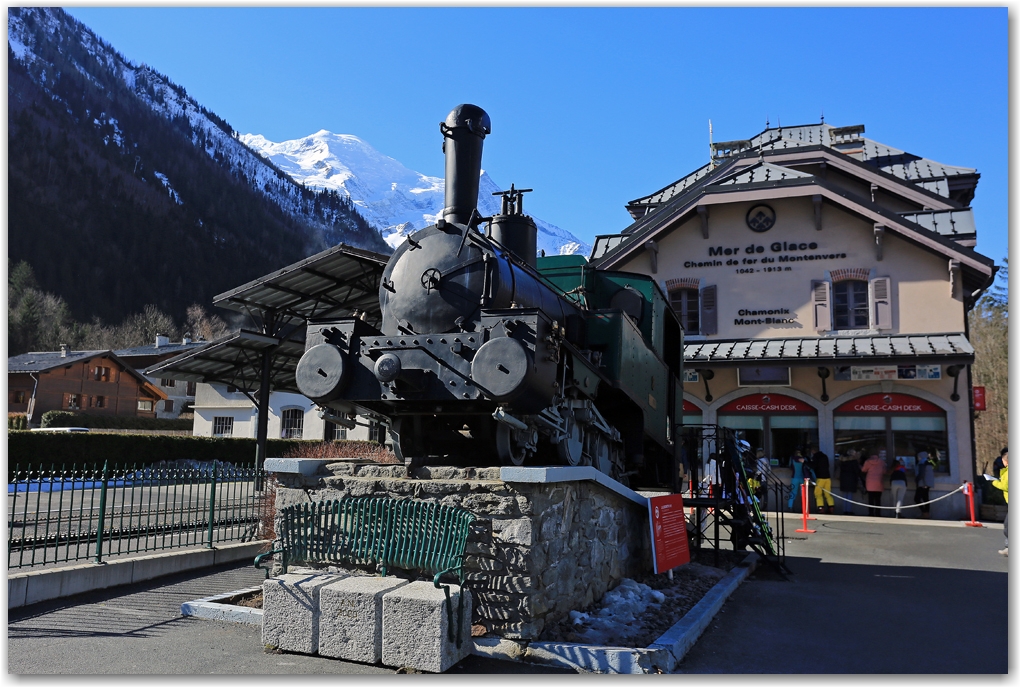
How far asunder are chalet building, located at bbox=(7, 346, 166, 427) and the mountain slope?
2871 cm

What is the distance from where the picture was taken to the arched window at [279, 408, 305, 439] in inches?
1288

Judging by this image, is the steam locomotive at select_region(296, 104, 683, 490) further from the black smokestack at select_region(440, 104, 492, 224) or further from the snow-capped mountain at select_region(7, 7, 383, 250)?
the snow-capped mountain at select_region(7, 7, 383, 250)

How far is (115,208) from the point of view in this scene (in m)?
80.6

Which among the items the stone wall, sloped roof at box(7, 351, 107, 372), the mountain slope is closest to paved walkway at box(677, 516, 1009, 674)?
the stone wall

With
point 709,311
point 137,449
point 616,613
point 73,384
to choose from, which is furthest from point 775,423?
point 73,384

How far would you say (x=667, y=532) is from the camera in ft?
28.3

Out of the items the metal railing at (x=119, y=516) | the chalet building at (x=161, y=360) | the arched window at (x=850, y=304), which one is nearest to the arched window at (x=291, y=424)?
the chalet building at (x=161, y=360)

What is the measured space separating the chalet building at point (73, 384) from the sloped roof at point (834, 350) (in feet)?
109

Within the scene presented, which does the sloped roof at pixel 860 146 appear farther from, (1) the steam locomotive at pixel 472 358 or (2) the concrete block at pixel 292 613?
(2) the concrete block at pixel 292 613

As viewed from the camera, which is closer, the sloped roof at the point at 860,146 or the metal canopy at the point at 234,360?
the metal canopy at the point at 234,360

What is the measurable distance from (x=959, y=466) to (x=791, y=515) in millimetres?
3855

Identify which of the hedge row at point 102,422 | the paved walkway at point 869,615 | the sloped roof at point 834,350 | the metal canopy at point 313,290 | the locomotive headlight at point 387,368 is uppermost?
the metal canopy at point 313,290

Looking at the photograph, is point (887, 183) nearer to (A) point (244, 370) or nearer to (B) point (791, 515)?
(B) point (791, 515)

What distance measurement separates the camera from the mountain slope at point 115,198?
71.6 metres
